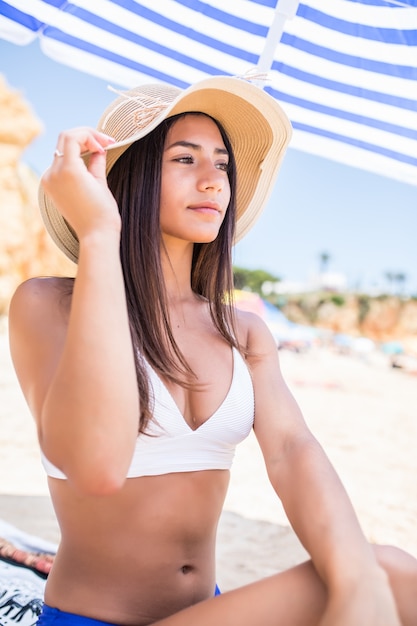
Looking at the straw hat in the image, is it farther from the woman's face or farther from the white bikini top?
the white bikini top

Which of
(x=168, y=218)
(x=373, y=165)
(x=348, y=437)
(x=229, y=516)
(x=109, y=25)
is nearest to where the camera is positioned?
(x=168, y=218)

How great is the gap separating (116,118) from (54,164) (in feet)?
2.21

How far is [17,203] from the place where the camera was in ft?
75.4

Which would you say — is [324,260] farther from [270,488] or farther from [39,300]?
[39,300]

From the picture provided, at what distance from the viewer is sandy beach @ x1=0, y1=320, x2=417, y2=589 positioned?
12.8ft

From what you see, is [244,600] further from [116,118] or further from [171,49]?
[171,49]

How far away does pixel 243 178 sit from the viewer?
233cm

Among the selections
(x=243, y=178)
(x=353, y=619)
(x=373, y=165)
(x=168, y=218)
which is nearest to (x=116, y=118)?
(x=168, y=218)

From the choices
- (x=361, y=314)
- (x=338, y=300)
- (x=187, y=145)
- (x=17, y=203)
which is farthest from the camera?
(x=338, y=300)

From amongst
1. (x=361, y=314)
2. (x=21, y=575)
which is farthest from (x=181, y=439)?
(x=361, y=314)

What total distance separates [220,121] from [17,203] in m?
22.5

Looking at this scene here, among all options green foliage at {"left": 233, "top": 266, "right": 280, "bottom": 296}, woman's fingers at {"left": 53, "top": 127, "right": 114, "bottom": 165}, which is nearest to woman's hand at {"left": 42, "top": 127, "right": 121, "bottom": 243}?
woman's fingers at {"left": 53, "top": 127, "right": 114, "bottom": 165}

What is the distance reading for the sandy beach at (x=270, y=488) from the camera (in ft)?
12.8

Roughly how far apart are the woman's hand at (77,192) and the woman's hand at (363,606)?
89 cm
